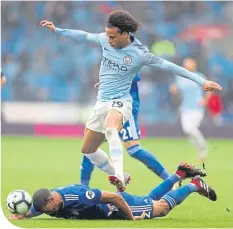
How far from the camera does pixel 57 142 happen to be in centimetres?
2780

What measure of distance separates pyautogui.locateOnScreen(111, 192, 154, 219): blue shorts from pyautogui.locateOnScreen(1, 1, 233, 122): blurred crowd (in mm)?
20176

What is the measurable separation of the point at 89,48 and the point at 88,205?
23107mm

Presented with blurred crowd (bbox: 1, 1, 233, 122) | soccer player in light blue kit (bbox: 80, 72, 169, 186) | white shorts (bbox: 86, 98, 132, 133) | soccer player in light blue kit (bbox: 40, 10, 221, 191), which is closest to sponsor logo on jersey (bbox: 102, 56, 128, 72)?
soccer player in light blue kit (bbox: 40, 10, 221, 191)

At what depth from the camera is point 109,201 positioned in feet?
31.1

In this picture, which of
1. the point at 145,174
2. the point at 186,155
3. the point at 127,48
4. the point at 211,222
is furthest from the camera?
the point at 186,155

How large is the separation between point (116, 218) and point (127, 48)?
7.45 feet

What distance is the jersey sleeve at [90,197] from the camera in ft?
30.8

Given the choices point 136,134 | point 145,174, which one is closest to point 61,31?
point 136,134

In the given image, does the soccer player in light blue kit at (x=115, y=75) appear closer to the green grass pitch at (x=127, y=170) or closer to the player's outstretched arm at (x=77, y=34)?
the player's outstretched arm at (x=77, y=34)

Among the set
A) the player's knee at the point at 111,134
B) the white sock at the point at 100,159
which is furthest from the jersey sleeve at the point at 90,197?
the white sock at the point at 100,159

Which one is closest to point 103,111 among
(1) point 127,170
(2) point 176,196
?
(2) point 176,196

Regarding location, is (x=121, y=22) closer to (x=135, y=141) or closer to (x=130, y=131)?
(x=130, y=131)

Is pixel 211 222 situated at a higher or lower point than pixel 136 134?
lower

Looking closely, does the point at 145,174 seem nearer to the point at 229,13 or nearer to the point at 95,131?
the point at 95,131
